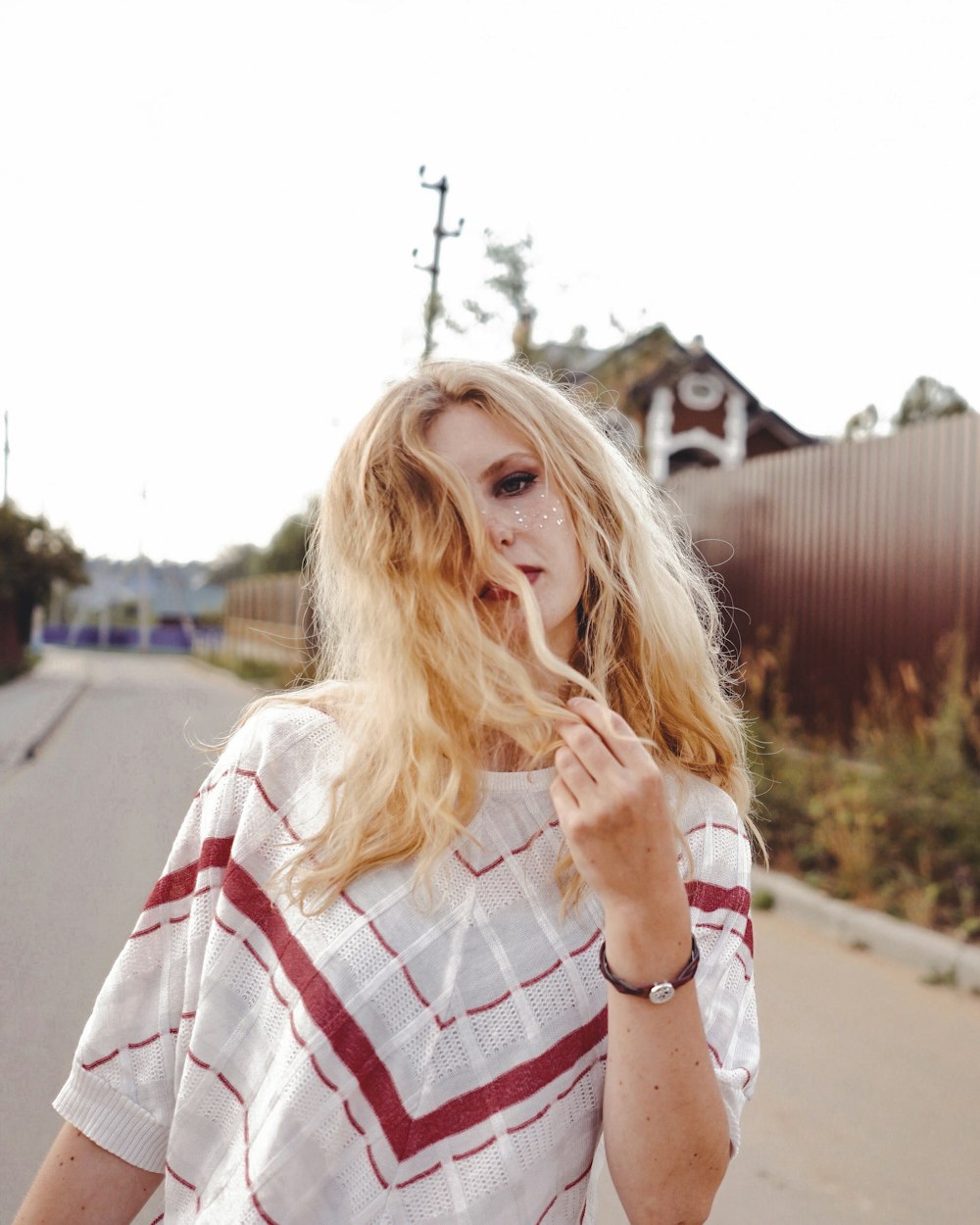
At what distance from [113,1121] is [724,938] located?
0.80 metres

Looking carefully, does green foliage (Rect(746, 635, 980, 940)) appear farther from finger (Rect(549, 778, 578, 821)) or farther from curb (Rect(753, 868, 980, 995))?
finger (Rect(549, 778, 578, 821))

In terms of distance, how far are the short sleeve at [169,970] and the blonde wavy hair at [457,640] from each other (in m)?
0.09

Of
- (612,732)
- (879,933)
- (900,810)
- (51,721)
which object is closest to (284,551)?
(51,721)

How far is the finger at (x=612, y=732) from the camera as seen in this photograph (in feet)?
4.09

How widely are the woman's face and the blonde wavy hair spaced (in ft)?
0.07

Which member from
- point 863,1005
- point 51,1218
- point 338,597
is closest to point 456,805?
point 338,597

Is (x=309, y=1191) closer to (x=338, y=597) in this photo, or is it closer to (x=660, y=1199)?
(x=660, y=1199)

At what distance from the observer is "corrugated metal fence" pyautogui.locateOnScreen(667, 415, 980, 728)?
28.5 ft

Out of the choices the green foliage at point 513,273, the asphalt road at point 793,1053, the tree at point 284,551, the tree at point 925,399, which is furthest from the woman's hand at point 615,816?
the tree at point 284,551

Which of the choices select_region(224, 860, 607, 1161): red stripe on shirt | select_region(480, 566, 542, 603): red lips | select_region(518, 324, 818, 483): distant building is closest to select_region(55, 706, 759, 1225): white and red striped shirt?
select_region(224, 860, 607, 1161): red stripe on shirt

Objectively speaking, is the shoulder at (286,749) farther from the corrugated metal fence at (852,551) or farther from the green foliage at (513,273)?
the green foliage at (513,273)

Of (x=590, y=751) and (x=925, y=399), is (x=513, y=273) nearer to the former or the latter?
(x=590, y=751)

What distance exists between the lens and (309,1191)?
1.32 metres

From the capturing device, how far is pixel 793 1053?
14.0 ft
